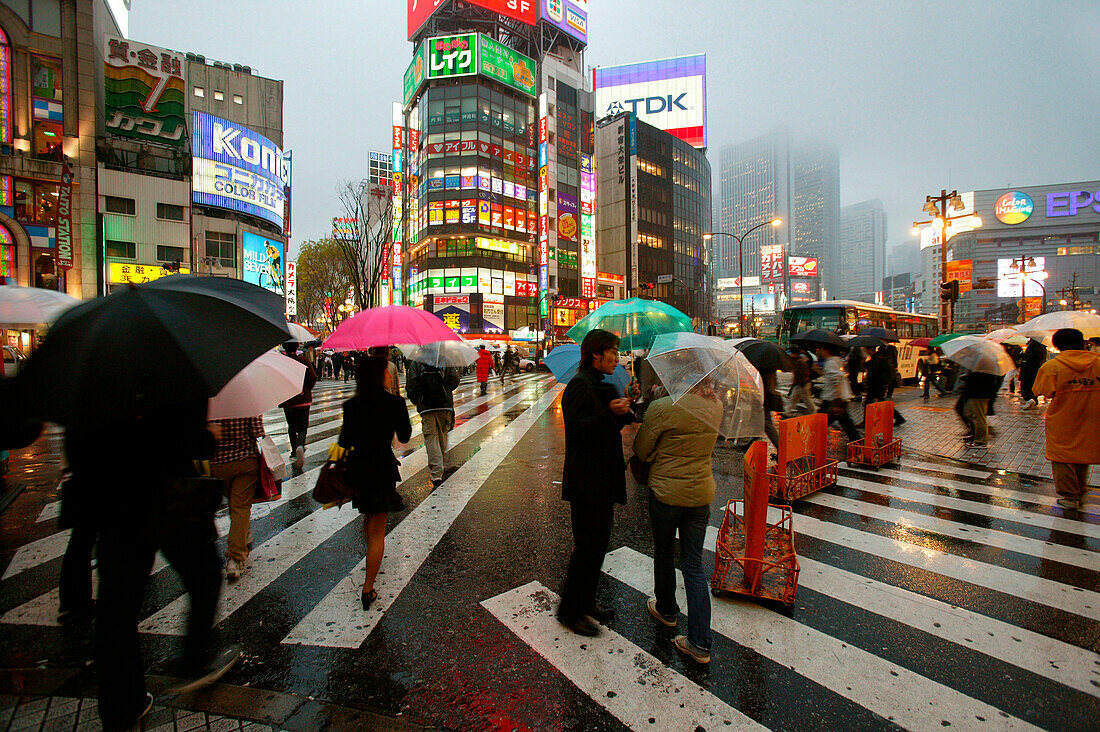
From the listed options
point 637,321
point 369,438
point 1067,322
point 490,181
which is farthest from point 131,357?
point 490,181

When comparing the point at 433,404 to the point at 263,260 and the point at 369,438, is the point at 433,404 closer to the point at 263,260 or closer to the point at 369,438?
the point at 369,438

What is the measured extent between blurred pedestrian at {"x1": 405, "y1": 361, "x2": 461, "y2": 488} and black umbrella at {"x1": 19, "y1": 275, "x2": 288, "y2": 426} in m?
4.51

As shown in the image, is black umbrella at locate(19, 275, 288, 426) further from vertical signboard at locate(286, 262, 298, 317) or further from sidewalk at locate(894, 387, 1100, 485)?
vertical signboard at locate(286, 262, 298, 317)

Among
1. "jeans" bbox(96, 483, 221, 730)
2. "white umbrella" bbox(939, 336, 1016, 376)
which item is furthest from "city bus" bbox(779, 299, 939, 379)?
"jeans" bbox(96, 483, 221, 730)

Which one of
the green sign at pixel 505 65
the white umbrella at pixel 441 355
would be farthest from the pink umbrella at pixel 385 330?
the green sign at pixel 505 65

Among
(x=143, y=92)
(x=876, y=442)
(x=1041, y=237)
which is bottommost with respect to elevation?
(x=876, y=442)

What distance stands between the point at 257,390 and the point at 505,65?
6261cm

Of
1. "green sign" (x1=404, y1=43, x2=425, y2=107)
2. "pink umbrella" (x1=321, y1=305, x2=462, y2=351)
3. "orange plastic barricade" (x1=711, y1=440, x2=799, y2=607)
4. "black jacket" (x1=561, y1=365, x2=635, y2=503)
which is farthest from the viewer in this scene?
"green sign" (x1=404, y1=43, x2=425, y2=107)

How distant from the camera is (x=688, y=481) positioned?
3.09m

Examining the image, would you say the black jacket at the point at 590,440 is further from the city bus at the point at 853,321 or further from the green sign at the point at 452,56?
the green sign at the point at 452,56

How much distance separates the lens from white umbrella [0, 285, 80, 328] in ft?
14.6

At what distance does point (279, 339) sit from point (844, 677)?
393cm

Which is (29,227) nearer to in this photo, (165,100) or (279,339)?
(165,100)

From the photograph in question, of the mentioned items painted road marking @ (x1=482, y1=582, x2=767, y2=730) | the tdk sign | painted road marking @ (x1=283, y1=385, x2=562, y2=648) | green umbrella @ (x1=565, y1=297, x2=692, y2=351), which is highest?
the tdk sign
